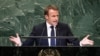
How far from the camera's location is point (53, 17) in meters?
2.42

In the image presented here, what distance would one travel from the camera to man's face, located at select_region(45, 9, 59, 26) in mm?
2359

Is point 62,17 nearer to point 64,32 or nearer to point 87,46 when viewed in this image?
point 64,32

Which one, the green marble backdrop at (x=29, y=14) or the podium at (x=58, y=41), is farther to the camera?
the green marble backdrop at (x=29, y=14)

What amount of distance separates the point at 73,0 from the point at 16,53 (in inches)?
85.0

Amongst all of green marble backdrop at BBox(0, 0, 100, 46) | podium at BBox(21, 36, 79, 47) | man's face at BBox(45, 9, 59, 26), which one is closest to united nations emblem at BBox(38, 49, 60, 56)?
podium at BBox(21, 36, 79, 47)

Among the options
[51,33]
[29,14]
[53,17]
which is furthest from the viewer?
[29,14]

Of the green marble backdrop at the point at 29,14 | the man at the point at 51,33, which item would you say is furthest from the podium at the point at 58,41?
the green marble backdrop at the point at 29,14

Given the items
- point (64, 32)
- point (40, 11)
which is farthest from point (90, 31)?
point (64, 32)

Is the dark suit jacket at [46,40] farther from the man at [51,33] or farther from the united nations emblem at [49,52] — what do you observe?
the united nations emblem at [49,52]

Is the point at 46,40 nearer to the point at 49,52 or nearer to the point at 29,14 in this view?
the point at 49,52

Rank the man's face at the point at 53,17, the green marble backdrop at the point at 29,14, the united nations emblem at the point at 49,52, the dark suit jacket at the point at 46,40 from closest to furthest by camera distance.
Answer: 1. the united nations emblem at the point at 49,52
2. the dark suit jacket at the point at 46,40
3. the man's face at the point at 53,17
4. the green marble backdrop at the point at 29,14

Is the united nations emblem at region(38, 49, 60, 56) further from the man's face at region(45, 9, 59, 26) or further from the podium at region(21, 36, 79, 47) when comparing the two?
the man's face at region(45, 9, 59, 26)

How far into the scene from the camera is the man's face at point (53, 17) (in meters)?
2.36

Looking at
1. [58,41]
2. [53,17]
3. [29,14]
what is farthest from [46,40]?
[29,14]
